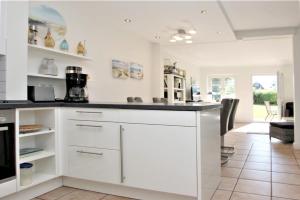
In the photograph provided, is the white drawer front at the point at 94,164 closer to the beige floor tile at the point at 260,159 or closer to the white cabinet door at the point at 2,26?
the white cabinet door at the point at 2,26

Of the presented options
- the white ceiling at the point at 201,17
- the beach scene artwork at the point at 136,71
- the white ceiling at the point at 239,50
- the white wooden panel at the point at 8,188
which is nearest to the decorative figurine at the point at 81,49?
the white ceiling at the point at 201,17

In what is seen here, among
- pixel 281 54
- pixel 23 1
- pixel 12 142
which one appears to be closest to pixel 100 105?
pixel 12 142

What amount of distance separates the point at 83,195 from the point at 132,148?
2.22ft

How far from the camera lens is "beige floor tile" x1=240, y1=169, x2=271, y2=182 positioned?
9.65 ft

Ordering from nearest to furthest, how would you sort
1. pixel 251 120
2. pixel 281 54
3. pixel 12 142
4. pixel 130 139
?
pixel 12 142, pixel 130 139, pixel 281 54, pixel 251 120

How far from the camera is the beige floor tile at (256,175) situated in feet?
9.65

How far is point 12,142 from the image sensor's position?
2.12 m

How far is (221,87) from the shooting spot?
1100 cm

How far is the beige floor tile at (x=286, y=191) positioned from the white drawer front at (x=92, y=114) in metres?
1.66

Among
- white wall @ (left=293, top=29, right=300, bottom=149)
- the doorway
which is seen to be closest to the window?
the doorway

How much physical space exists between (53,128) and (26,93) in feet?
1.44

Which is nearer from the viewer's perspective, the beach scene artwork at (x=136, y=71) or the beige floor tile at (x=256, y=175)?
the beige floor tile at (x=256, y=175)

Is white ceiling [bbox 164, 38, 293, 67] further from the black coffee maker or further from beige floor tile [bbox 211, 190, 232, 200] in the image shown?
beige floor tile [bbox 211, 190, 232, 200]

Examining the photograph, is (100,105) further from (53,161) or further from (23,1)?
(23,1)
